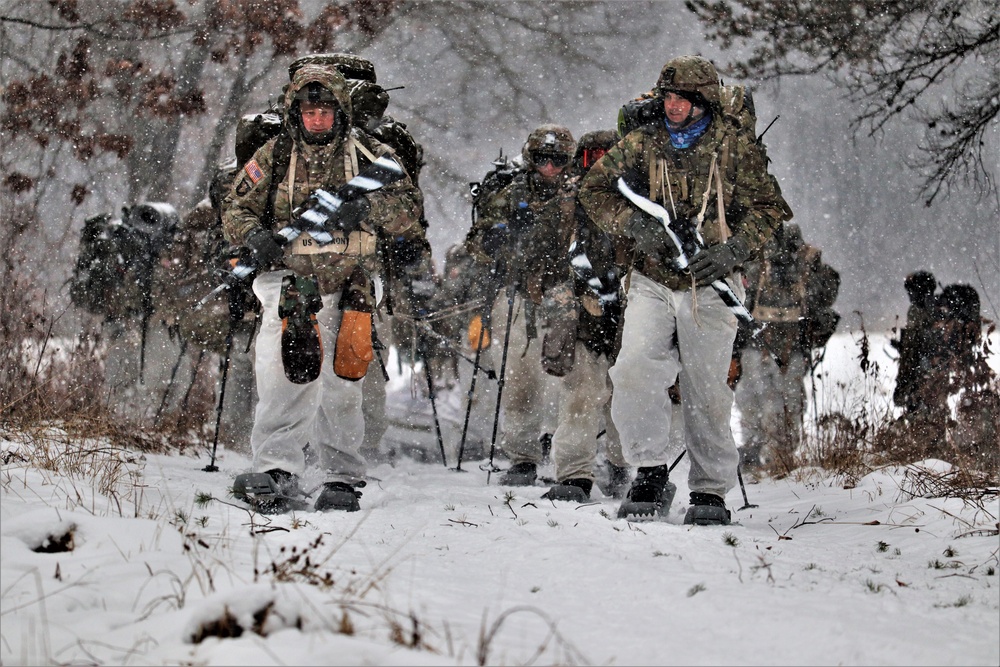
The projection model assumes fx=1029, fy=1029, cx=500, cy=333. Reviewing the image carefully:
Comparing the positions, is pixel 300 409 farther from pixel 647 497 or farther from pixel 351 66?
pixel 351 66

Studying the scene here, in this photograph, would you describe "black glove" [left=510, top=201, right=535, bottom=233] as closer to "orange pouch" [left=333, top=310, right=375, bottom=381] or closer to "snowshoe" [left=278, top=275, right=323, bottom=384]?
"orange pouch" [left=333, top=310, right=375, bottom=381]

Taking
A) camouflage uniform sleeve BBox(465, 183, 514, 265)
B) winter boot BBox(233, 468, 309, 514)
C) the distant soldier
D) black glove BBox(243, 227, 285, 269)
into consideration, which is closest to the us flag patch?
black glove BBox(243, 227, 285, 269)

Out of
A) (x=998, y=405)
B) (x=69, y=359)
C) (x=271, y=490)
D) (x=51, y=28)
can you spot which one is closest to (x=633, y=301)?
(x=271, y=490)

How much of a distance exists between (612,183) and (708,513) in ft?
6.09

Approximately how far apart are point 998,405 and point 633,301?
155 inches

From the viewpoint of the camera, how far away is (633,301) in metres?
5.54

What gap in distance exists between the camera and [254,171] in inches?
227

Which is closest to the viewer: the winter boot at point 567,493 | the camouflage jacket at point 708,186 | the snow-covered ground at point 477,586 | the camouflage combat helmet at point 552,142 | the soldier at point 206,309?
the snow-covered ground at point 477,586

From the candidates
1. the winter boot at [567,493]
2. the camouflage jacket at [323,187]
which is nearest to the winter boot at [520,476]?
the winter boot at [567,493]

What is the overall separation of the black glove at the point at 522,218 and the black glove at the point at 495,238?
130 mm

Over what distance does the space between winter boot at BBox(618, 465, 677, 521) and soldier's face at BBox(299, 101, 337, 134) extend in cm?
253

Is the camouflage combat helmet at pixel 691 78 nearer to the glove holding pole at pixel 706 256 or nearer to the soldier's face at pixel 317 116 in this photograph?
the glove holding pole at pixel 706 256

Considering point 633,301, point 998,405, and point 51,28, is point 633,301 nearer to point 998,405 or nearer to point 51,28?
point 998,405

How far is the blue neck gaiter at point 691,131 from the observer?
17.9 ft
